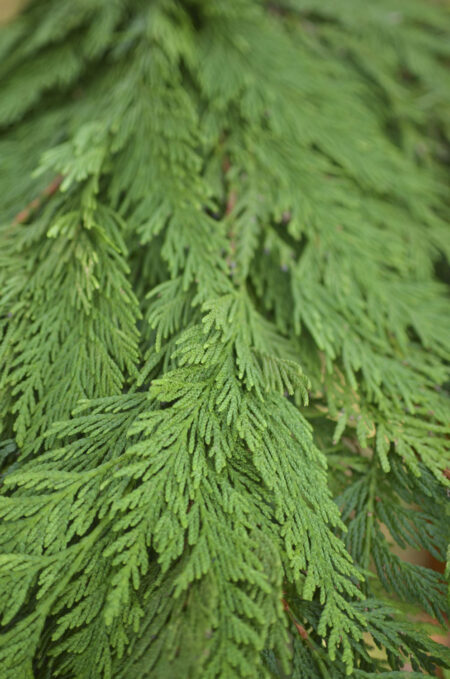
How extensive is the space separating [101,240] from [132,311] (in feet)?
0.66

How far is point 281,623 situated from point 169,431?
1.34 ft

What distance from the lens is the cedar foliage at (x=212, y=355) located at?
0.88 metres

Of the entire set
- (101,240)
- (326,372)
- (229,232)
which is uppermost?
(229,232)

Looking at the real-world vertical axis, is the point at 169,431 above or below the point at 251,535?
above

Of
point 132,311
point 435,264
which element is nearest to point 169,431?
point 132,311

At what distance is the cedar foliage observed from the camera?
2.90 feet

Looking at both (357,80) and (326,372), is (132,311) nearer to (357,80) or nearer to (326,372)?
(326,372)

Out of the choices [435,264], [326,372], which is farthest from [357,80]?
[326,372]

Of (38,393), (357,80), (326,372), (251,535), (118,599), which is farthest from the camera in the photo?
(357,80)

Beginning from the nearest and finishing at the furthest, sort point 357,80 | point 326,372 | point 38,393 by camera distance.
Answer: point 38,393, point 326,372, point 357,80

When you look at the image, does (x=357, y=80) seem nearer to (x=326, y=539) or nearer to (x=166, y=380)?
(x=166, y=380)

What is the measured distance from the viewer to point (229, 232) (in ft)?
4.35

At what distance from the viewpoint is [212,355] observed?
1037mm

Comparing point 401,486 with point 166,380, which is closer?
point 166,380
